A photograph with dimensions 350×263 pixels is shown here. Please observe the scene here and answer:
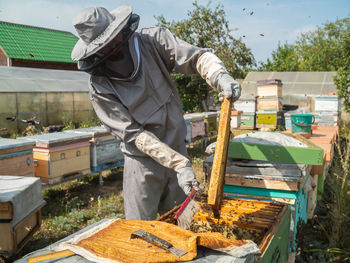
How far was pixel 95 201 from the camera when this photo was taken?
5.25 meters

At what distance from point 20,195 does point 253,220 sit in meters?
2.29

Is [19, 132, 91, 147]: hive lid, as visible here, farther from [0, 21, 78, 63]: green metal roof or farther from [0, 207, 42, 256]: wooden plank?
[0, 21, 78, 63]: green metal roof

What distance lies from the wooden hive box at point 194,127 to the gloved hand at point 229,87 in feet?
20.1

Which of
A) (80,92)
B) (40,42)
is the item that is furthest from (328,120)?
(40,42)

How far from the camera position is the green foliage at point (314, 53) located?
84.1 ft

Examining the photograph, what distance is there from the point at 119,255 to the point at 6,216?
225 cm

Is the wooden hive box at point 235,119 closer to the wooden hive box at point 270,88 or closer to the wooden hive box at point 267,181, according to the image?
the wooden hive box at point 270,88

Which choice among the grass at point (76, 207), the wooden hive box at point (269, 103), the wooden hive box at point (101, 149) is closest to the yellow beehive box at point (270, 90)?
the wooden hive box at point (269, 103)

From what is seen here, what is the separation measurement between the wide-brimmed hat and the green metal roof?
16002 millimetres

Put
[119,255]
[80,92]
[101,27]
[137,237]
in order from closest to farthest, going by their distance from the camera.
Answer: [119,255] < [137,237] < [101,27] < [80,92]

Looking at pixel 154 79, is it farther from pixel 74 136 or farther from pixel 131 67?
pixel 74 136

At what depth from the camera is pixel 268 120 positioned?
11406 millimetres

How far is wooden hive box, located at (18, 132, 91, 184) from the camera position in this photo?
4.78 m

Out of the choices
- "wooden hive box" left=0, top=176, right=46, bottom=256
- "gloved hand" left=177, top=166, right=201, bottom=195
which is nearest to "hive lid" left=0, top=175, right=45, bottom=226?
"wooden hive box" left=0, top=176, right=46, bottom=256
